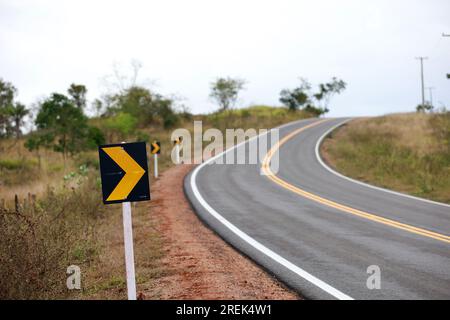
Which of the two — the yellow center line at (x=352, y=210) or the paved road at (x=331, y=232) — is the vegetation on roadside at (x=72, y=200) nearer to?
the paved road at (x=331, y=232)

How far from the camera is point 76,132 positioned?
107 feet

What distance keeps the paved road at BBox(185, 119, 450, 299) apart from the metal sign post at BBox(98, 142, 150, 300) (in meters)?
2.44

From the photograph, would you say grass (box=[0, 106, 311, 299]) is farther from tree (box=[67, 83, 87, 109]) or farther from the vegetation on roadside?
tree (box=[67, 83, 87, 109])

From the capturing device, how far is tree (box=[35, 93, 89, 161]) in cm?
3212

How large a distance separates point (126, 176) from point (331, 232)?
5979 millimetres

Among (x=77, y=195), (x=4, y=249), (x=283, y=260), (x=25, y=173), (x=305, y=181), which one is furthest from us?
(x=25, y=173)

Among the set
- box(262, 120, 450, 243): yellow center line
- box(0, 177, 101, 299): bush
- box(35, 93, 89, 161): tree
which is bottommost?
box(262, 120, 450, 243): yellow center line

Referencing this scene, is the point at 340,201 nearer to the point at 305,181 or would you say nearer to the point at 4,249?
the point at 305,181

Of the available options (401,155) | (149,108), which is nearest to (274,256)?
→ (401,155)

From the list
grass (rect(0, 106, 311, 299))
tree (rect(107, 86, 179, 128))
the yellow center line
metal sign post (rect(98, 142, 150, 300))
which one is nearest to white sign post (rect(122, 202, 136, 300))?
metal sign post (rect(98, 142, 150, 300))

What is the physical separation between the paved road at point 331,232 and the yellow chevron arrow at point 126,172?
8.90 feet

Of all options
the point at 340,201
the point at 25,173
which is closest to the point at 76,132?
the point at 25,173

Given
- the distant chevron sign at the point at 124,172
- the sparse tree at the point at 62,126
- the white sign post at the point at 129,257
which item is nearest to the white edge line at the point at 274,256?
the white sign post at the point at 129,257
